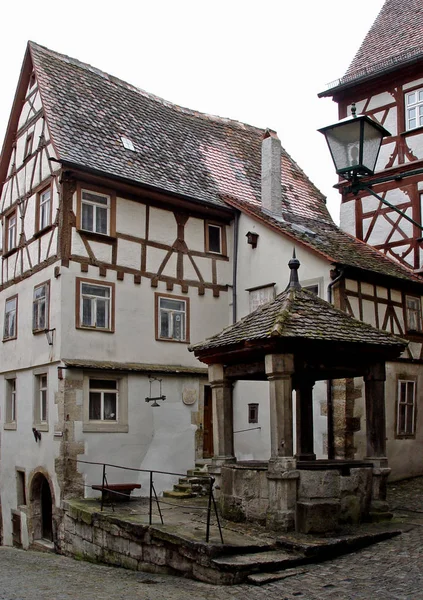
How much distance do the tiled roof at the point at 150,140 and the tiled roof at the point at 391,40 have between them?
4267 mm

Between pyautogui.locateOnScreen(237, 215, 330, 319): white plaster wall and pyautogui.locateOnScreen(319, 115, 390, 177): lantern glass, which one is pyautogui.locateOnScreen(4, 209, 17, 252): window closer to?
pyautogui.locateOnScreen(237, 215, 330, 319): white plaster wall

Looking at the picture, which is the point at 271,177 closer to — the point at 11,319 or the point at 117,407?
the point at 117,407

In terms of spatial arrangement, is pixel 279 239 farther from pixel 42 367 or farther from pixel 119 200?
pixel 42 367

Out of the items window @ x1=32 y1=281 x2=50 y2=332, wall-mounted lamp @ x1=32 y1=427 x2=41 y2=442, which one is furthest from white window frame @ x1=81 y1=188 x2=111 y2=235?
wall-mounted lamp @ x1=32 y1=427 x2=41 y2=442

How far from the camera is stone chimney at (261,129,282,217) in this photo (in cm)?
2155

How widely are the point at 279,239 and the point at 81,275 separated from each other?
5282 millimetres

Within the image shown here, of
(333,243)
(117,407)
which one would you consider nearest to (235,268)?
(333,243)

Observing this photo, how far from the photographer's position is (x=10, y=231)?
2155 centimetres

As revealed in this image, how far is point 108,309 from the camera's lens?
1830cm

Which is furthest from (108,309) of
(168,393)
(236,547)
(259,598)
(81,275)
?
(259,598)

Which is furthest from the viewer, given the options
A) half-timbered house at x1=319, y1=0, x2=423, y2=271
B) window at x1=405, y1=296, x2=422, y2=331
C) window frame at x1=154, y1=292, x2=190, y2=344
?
half-timbered house at x1=319, y1=0, x2=423, y2=271

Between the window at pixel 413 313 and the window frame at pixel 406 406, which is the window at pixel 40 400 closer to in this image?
the window frame at pixel 406 406

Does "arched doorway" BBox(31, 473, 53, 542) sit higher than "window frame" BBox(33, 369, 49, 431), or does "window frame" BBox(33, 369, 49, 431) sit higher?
"window frame" BBox(33, 369, 49, 431)

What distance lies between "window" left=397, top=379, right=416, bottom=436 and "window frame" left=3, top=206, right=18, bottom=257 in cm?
1100
